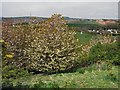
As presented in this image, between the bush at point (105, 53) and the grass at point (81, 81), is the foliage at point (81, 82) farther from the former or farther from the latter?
the bush at point (105, 53)

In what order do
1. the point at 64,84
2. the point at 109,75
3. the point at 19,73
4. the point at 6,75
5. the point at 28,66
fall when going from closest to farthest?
the point at 6,75, the point at 19,73, the point at 64,84, the point at 109,75, the point at 28,66

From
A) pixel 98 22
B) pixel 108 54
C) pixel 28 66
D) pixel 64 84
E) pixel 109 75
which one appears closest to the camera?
pixel 64 84

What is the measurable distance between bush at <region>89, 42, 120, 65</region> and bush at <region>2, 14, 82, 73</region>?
6.57 ft

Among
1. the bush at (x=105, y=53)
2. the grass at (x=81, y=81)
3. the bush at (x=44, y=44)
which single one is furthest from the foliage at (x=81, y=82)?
the bush at (x=105, y=53)

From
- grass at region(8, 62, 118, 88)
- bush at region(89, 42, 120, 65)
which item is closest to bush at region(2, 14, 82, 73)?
bush at region(89, 42, 120, 65)

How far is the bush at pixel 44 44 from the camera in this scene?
16.0m

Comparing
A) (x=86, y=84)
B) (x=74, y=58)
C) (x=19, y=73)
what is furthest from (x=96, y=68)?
(x=19, y=73)

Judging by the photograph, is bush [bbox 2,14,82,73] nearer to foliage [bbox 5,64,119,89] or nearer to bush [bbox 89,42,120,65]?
bush [bbox 89,42,120,65]

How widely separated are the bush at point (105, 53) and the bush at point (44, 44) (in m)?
2.00

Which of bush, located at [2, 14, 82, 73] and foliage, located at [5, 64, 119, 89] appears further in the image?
bush, located at [2, 14, 82, 73]

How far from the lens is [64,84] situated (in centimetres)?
1211

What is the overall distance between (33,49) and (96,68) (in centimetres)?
296

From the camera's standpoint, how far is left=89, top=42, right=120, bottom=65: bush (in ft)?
59.8

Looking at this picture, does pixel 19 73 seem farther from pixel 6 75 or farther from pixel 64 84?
pixel 64 84
